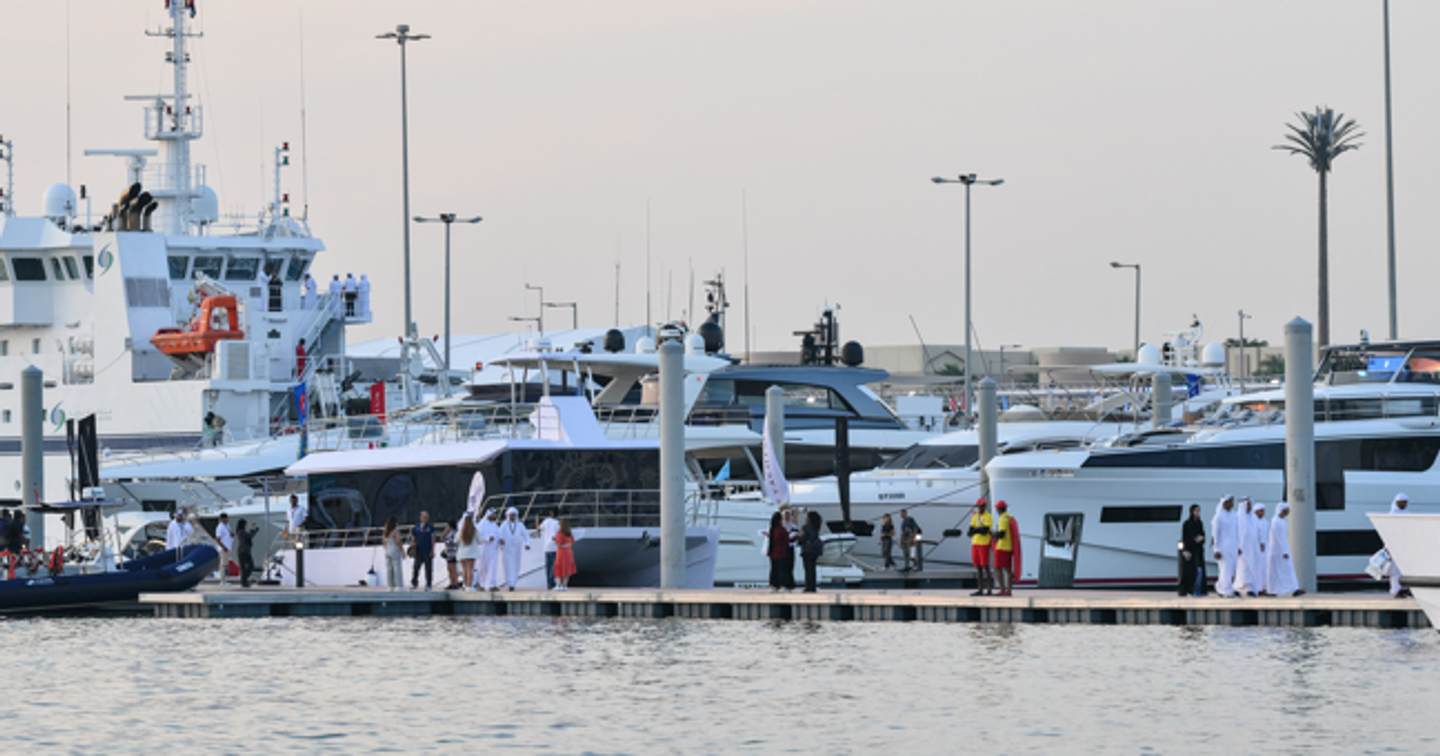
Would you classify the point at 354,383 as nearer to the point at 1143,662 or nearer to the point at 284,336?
the point at 284,336

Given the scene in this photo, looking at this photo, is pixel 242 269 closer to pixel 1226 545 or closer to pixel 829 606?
pixel 829 606

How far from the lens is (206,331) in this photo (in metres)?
52.2

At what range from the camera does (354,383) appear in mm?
55844

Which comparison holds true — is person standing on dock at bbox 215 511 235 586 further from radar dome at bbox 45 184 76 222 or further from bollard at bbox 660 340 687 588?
radar dome at bbox 45 184 76 222

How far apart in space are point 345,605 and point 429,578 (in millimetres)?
1409

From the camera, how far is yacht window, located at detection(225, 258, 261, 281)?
56.0 m

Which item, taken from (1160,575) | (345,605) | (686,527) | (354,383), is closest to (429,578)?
(345,605)

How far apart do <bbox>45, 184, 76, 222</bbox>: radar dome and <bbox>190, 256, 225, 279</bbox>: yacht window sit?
387cm

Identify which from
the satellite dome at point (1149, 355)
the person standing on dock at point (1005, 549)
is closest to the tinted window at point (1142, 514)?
the person standing on dock at point (1005, 549)

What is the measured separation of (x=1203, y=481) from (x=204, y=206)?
2884cm

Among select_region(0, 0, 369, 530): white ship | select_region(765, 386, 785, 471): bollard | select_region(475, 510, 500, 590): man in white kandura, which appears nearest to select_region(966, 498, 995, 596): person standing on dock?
select_region(475, 510, 500, 590): man in white kandura

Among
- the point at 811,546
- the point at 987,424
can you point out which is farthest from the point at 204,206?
the point at 811,546

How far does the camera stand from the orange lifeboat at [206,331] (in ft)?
171

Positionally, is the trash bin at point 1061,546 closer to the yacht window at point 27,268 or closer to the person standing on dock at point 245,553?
the person standing on dock at point 245,553
